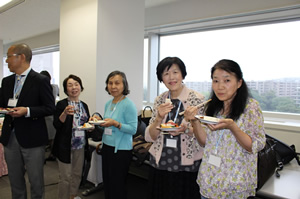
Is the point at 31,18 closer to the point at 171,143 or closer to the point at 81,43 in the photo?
the point at 81,43

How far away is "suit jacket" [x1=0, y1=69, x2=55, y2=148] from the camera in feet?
6.06

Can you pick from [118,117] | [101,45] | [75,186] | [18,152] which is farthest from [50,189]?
[101,45]

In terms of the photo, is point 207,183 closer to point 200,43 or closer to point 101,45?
point 101,45

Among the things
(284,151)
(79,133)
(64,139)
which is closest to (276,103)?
(284,151)

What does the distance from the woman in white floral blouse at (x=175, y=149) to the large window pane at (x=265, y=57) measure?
1.54 metres

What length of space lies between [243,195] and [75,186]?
1779mm

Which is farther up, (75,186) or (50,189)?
(75,186)

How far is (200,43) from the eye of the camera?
393 centimetres

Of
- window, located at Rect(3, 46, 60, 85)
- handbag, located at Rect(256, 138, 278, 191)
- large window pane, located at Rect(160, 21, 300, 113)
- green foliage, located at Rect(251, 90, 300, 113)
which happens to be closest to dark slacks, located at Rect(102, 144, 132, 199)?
handbag, located at Rect(256, 138, 278, 191)

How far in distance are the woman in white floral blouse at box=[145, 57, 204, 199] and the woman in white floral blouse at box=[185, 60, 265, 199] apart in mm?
183

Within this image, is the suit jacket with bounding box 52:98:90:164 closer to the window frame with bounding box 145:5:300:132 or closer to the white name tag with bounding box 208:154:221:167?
the white name tag with bounding box 208:154:221:167

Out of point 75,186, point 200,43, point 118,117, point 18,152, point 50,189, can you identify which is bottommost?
point 50,189

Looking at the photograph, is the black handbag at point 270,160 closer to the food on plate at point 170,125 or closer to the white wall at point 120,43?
the food on plate at point 170,125

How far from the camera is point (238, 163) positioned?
1.12 m
